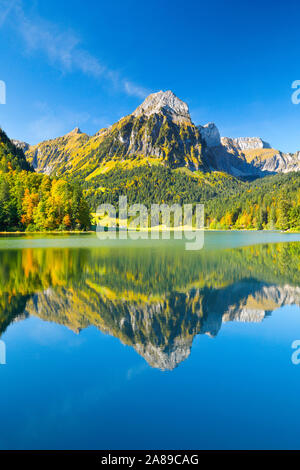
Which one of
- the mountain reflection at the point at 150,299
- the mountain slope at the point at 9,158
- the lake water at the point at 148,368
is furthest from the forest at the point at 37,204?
the lake water at the point at 148,368

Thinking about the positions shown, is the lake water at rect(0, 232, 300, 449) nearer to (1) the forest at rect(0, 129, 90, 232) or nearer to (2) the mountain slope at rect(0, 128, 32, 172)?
(1) the forest at rect(0, 129, 90, 232)

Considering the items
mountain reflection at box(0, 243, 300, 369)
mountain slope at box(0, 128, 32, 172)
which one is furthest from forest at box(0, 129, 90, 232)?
mountain reflection at box(0, 243, 300, 369)

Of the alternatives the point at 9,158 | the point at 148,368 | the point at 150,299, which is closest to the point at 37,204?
the point at 9,158

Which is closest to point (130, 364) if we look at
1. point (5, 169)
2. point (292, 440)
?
point (292, 440)

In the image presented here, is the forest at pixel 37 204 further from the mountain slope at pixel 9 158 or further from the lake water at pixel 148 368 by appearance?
the lake water at pixel 148 368

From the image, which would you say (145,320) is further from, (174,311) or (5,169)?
(5,169)

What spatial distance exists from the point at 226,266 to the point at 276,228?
154 meters

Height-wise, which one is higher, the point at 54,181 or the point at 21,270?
the point at 54,181

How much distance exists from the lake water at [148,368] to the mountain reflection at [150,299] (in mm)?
71

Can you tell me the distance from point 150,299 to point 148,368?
720 centimetres

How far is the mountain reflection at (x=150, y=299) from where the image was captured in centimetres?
1095

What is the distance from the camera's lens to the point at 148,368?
8336 millimetres

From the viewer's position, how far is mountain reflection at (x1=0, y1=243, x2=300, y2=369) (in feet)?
35.9

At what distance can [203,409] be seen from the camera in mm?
6359
